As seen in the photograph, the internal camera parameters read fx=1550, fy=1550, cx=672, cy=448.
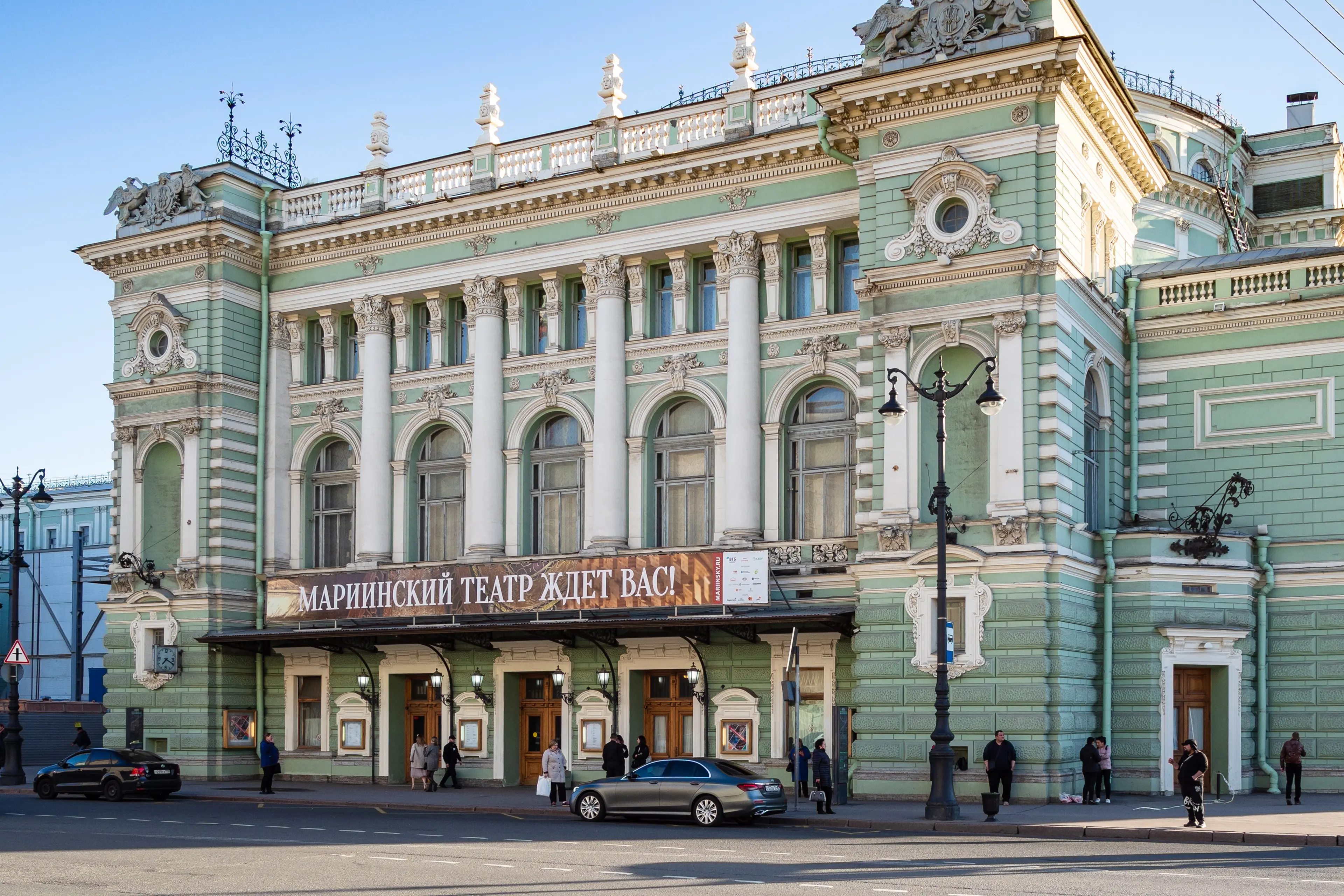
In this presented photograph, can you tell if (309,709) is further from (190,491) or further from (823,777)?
(823,777)

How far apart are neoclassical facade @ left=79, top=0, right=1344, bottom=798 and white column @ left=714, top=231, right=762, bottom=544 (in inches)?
3.2

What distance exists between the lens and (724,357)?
123 feet

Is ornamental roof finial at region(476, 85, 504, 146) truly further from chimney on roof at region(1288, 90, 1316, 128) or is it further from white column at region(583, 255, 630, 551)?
chimney on roof at region(1288, 90, 1316, 128)

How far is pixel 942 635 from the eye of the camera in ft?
92.7

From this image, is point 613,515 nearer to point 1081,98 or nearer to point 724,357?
point 724,357

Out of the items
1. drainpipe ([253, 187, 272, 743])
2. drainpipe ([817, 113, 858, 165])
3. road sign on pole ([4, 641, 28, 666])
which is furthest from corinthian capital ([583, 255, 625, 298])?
road sign on pole ([4, 641, 28, 666])

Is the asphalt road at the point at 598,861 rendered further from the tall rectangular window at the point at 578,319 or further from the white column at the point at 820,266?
the tall rectangular window at the point at 578,319

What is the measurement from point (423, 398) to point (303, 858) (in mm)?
21060

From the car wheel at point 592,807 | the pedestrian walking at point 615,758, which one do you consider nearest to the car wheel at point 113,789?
the pedestrian walking at point 615,758

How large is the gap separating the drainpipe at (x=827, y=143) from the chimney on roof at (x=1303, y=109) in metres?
23.7

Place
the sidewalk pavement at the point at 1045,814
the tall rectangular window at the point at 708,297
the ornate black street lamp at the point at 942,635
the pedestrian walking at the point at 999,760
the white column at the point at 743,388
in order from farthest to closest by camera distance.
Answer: the tall rectangular window at the point at 708,297
the white column at the point at 743,388
the pedestrian walking at the point at 999,760
the ornate black street lamp at the point at 942,635
the sidewalk pavement at the point at 1045,814

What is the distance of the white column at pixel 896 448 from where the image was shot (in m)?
32.5

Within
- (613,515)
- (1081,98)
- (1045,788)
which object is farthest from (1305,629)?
(613,515)

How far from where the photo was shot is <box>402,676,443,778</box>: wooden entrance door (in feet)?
134
